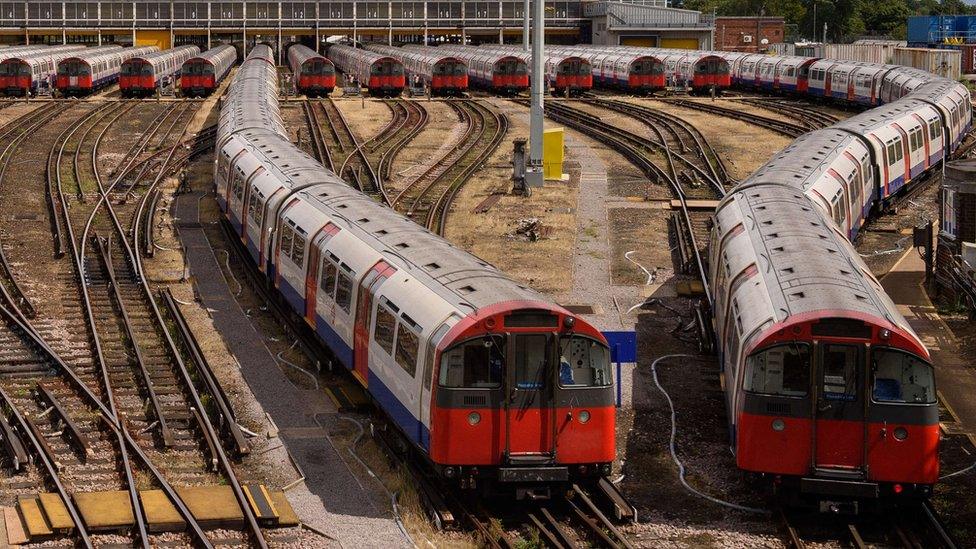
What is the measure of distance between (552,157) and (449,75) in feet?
95.4

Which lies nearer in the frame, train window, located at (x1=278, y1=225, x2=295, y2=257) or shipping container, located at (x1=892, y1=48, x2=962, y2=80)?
train window, located at (x1=278, y1=225, x2=295, y2=257)

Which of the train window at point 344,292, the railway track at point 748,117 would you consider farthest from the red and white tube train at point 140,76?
the train window at point 344,292

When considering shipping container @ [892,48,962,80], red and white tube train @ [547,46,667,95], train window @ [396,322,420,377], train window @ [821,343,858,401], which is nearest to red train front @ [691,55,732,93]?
red and white tube train @ [547,46,667,95]

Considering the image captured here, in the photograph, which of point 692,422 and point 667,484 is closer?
point 667,484

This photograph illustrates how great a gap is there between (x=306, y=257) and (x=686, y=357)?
586 centimetres

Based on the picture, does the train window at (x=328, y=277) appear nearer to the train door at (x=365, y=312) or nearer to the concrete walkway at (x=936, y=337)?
the train door at (x=365, y=312)

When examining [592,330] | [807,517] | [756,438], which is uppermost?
[592,330]

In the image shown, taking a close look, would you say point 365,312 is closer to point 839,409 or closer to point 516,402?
point 516,402

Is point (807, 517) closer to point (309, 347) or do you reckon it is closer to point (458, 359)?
point (458, 359)

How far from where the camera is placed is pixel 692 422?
57.0ft

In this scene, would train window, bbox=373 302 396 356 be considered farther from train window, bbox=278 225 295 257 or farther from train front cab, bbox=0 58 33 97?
train front cab, bbox=0 58 33 97

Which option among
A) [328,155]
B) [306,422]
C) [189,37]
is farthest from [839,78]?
[189,37]

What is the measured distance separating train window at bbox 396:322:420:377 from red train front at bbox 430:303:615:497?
80 centimetres

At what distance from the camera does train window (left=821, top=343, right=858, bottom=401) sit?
532 inches
